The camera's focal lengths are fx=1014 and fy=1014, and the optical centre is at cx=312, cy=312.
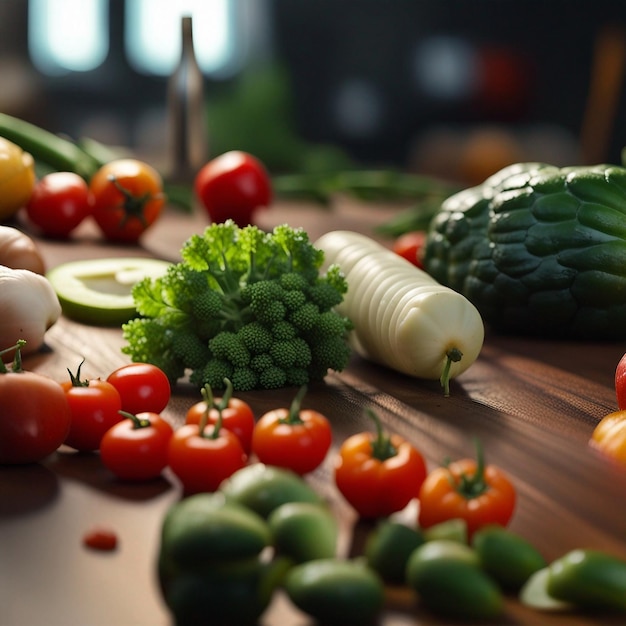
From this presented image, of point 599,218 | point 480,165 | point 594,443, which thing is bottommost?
point 480,165

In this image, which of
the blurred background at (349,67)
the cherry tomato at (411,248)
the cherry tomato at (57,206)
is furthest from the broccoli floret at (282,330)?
the blurred background at (349,67)

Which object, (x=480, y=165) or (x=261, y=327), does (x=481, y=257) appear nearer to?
(x=261, y=327)

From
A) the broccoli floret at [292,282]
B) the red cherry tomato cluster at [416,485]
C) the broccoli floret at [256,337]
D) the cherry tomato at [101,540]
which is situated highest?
the broccoli floret at [292,282]

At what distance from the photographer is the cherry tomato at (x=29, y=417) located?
4.10ft

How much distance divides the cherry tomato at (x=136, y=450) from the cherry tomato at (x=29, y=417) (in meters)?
0.07

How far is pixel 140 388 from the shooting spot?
1.45 m

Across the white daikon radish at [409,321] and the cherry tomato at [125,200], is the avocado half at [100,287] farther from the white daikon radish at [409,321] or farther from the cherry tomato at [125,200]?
the cherry tomato at [125,200]

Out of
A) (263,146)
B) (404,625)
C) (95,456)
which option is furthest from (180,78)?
(404,625)

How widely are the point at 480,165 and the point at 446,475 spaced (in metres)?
4.69

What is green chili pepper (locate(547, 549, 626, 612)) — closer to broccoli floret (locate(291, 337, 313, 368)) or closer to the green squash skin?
broccoli floret (locate(291, 337, 313, 368))

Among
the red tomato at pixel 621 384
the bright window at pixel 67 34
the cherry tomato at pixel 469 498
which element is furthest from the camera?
the bright window at pixel 67 34

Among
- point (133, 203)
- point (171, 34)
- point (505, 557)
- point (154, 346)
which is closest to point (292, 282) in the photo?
point (154, 346)

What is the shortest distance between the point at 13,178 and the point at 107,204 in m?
0.27

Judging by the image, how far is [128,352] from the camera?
166cm
